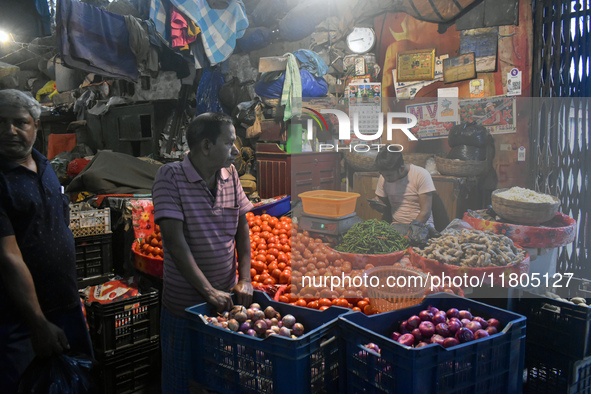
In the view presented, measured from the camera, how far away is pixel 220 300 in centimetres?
201

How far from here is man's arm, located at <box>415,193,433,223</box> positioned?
260 centimetres

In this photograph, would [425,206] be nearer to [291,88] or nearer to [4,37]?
[291,88]

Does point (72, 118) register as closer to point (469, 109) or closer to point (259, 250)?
point (259, 250)

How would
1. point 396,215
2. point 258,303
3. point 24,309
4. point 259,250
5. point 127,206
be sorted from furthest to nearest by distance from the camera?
point 127,206
point 259,250
point 396,215
point 258,303
point 24,309

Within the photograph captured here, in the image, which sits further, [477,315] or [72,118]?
[72,118]

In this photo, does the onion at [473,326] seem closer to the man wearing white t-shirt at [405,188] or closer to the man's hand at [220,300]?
the man wearing white t-shirt at [405,188]

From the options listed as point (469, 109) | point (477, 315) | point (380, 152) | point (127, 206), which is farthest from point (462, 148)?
point (127, 206)

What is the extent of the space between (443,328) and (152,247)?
274 centimetres

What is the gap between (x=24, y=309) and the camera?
5.90 feet

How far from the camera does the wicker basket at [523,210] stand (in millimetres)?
2561

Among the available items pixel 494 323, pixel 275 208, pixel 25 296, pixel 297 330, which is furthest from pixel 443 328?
pixel 275 208

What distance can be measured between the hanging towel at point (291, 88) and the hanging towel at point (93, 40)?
2.25m

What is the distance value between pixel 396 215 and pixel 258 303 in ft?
3.51

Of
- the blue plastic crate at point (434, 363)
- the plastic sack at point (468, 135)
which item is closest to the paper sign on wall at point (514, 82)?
the plastic sack at point (468, 135)
